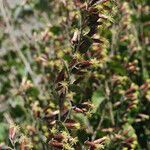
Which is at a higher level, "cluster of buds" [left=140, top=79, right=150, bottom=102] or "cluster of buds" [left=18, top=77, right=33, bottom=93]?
"cluster of buds" [left=18, top=77, right=33, bottom=93]

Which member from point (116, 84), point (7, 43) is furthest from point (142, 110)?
point (7, 43)

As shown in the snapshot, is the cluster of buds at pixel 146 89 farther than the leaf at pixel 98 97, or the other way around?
the cluster of buds at pixel 146 89

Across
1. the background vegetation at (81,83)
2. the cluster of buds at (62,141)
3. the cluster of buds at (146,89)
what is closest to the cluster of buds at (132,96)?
the background vegetation at (81,83)

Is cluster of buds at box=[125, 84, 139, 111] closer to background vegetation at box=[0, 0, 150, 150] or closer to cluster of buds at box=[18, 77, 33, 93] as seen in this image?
background vegetation at box=[0, 0, 150, 150]

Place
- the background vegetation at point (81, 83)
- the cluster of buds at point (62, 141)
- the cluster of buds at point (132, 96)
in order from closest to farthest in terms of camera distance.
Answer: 1. the cluster of buds at point (62, 141)
2. the background vegetation at point (81, 83)
3. the cluster of buds at point (132, 96)

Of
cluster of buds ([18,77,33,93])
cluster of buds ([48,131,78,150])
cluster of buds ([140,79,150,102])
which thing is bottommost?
cluster of buds ([140,79,150,102])

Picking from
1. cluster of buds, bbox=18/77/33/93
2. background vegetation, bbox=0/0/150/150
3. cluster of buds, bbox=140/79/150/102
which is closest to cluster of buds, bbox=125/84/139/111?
background vegetation, bbox=0/0/150/150

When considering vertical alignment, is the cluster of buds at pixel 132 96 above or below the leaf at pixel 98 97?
below

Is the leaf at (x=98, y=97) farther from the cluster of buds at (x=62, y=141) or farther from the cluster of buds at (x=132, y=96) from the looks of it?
the cluster of buds at (x=62, y=141)

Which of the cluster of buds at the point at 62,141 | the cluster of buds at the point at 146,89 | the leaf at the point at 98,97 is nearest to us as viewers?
the cluster of buds at the point at 62,141

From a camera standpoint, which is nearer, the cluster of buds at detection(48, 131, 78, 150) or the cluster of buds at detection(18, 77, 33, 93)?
the cluster of buds at detection(48, 131, 78, 150)
